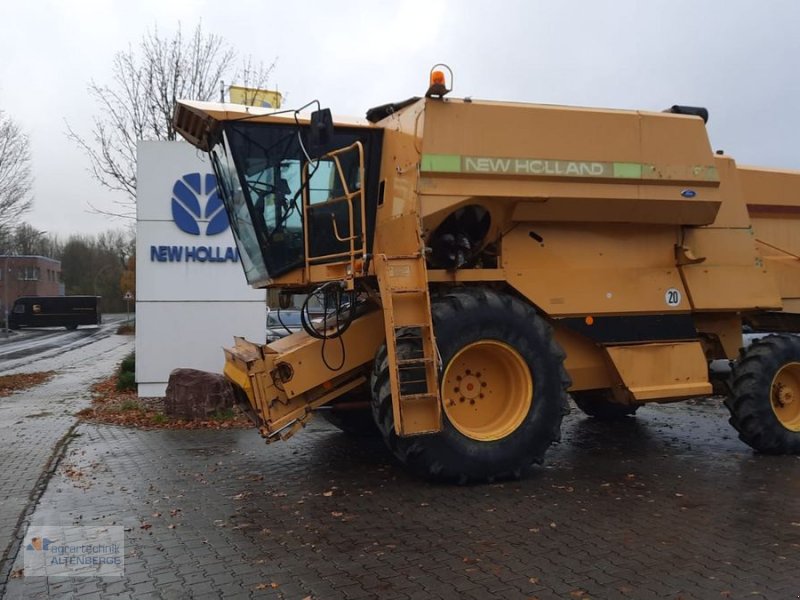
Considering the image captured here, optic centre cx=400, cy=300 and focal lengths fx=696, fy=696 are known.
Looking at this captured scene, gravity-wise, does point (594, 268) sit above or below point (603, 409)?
above

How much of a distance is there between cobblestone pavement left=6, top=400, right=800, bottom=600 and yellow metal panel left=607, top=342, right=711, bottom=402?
78 cm

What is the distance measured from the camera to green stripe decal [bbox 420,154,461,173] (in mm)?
6258

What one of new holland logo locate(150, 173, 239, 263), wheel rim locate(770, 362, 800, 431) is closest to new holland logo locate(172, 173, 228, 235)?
new holland logo locate(150, 173, 239, 263)

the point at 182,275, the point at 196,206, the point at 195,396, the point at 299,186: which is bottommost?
the point at 195,396

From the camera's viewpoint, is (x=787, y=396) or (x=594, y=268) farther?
(x=787, y=396)

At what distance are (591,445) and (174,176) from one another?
8.37 m

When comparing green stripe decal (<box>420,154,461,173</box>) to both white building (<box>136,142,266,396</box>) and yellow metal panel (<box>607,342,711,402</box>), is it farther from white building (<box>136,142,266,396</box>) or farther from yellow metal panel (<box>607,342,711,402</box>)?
white building (<box>136,142,266,396</box>)

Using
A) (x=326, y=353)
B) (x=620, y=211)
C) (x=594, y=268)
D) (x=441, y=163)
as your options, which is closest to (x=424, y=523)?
(x=326, y=353)

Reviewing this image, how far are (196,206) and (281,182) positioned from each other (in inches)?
244

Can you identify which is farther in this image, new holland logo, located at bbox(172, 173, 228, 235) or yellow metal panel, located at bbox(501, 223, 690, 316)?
new holland logo, located at bbox(172, 173, 228, 235)

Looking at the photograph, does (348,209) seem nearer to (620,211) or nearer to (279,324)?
(620,211)

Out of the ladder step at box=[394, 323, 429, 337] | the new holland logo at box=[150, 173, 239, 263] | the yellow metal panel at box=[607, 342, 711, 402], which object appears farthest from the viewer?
the new holland logo at box=[150, 173, 239, 263]

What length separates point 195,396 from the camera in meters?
10.3

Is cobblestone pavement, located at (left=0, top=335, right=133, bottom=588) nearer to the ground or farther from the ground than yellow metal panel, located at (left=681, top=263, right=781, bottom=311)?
nearer to the ground
